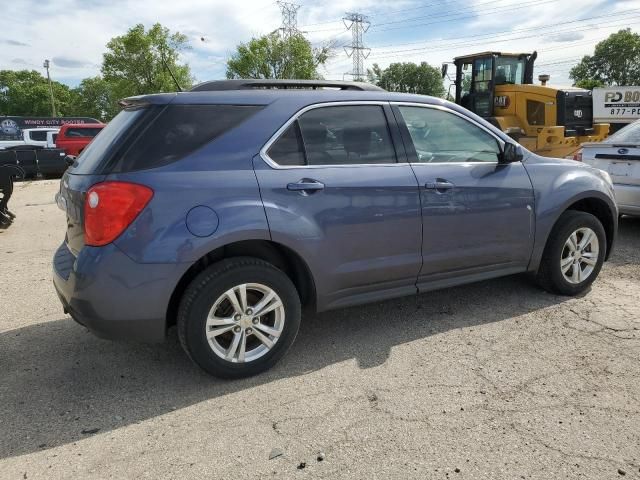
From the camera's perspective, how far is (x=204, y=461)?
8.10 feet

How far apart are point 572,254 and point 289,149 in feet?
9.16

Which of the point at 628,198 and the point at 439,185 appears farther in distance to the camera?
the point at 628,198

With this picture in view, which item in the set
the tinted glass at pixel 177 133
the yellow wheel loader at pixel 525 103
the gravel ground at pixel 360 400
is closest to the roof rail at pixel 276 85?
the tinted glass at pixel 177 133

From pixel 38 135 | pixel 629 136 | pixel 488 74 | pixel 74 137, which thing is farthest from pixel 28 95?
pixel 629 136

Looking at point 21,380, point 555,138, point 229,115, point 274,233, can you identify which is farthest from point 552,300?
point 555,138

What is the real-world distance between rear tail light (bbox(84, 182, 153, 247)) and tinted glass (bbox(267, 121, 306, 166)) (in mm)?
813

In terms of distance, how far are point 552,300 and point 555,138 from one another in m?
9.68

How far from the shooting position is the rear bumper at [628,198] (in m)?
6.41

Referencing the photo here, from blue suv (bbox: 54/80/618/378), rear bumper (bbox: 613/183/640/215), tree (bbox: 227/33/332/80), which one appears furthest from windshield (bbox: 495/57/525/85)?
tree (bbox: 227/33/332/80)

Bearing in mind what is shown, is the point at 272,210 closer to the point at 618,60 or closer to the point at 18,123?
the point at 18,123

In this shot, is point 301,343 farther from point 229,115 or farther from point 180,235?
point 229,115

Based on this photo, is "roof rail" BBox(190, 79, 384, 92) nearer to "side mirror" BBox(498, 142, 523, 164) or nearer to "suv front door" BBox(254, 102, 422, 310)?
"suv front door" BBox(254, 102, 422, 310)

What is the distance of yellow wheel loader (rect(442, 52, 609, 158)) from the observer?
13062 millimetres

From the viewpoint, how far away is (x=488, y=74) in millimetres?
13734
